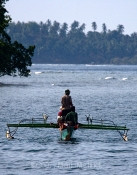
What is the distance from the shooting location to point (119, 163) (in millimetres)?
29328

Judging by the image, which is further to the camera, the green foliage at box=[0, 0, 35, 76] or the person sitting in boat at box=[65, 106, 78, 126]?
the green foliage at box=[0, 0, 35, 76]

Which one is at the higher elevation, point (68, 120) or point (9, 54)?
point (9, 54)

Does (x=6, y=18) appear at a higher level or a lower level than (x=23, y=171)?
higher

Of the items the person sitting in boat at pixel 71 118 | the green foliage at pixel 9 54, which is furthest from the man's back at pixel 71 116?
the green foliage at pixel 9 54

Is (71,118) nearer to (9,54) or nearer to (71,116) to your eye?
(71,116)

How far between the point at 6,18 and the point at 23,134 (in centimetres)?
6064

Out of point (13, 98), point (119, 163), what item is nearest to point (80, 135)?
point (119, 163)

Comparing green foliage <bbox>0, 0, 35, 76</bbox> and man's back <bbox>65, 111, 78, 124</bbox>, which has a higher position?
green foliage <bbox>0, 0, 35, 76</bbox>

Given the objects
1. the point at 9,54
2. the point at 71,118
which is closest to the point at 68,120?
the point at 71,118

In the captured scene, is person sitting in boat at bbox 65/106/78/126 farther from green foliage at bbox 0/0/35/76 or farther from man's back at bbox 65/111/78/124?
green foliage at bbox 0/0/35/76

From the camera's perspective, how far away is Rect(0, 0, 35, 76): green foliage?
9481cm

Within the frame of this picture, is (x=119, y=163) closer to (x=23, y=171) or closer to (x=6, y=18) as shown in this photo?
(x=23, y=171)

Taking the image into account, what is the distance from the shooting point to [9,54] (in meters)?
97.4

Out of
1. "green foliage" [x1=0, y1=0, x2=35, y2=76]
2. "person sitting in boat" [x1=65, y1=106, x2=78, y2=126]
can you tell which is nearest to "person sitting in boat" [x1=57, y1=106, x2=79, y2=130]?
"person sitting in boat" [x1=65, y1=106, x2=78, y2=126]
